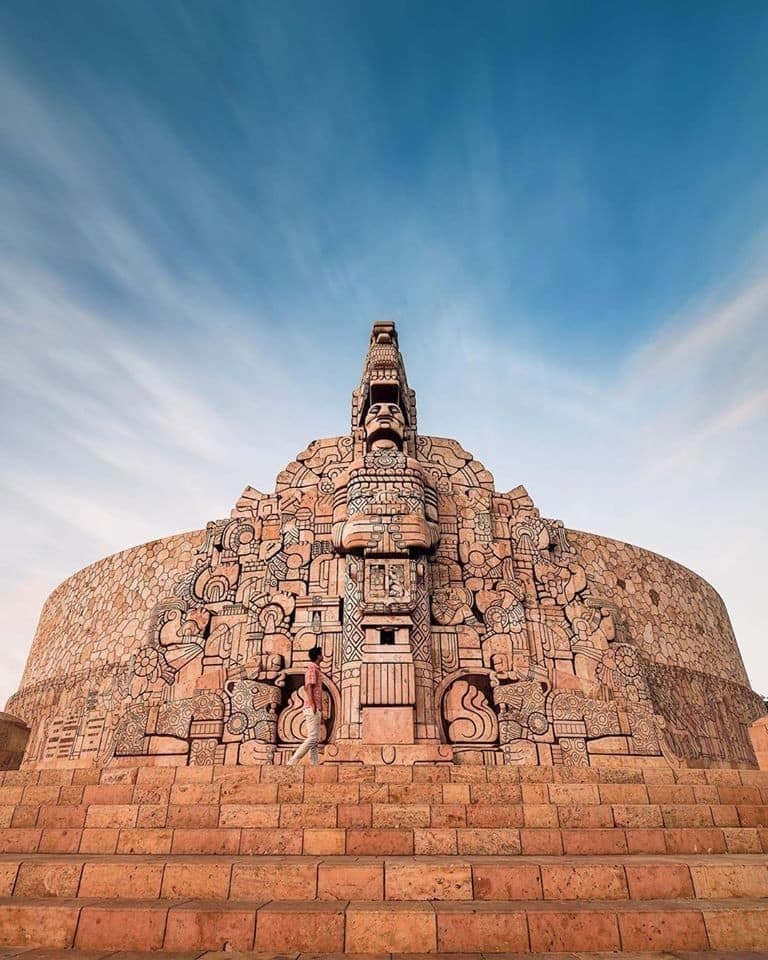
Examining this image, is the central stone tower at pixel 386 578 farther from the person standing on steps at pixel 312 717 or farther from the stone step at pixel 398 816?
the stone step at pixel 398 816

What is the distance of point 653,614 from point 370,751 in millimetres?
11229

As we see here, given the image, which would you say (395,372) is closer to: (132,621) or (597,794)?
(597,794)

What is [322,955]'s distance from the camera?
285 centimetres

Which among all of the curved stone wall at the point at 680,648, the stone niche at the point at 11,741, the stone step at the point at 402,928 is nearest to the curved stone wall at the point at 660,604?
the curved stone wall at the point at 680,648

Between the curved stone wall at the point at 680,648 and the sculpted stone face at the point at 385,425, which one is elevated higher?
the sculpted stone face at the point at 385,425

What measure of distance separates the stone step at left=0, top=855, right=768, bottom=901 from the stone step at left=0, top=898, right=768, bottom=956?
0.30m

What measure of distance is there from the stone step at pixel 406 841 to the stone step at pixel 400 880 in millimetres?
515

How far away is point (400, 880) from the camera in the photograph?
11.2ft

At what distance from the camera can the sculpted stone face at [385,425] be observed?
11398 millimetres

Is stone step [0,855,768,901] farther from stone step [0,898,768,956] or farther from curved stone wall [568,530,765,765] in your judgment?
curved stone wall [568,530,765,765]

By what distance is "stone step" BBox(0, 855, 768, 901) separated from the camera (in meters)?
3.40

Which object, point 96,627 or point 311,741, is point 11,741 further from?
point 311,741

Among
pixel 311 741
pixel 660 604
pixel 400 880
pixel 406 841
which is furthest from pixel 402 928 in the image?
pixel 660 604

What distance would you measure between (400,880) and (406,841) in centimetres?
73
